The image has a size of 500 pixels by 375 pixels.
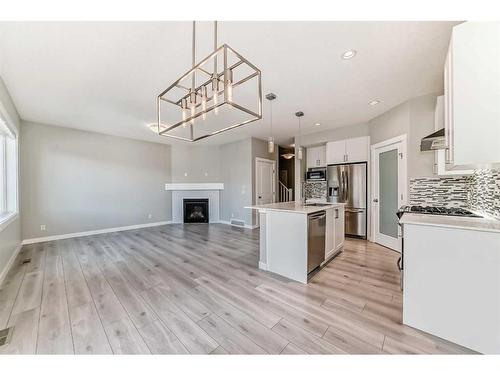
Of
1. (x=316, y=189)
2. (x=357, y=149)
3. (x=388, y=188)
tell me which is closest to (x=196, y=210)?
(x=316, y=189)

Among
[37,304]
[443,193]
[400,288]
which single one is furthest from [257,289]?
[443,193]

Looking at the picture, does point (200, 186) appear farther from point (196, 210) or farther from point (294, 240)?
point (294, 240)

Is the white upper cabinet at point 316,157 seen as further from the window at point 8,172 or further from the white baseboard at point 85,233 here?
the window at point 8,172

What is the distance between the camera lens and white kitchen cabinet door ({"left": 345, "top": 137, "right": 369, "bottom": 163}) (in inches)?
171

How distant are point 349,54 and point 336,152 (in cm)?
298

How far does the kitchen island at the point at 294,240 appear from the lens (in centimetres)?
247

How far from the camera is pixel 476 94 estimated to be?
130 cm

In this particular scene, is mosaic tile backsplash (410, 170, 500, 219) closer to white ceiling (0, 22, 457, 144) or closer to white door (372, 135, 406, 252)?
white door (372, 135, 406, 252)

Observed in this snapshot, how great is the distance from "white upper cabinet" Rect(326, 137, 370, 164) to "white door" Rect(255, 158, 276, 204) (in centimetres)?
198

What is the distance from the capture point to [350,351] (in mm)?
1413

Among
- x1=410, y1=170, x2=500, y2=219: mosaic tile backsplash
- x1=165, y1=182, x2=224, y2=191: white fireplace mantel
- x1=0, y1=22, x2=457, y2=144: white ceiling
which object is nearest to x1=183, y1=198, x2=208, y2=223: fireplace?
x1=165, y1=182, x2=224, y2=191: white fireplace mantel

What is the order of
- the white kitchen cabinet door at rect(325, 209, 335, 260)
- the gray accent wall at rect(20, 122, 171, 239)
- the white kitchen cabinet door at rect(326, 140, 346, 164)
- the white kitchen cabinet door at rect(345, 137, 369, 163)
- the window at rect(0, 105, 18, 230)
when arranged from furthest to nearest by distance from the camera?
1. the white kitchen cabinet door at rect(326, 140, 346, 164)
2. the white kitchen cabinet door at rect(345, 137, 369, 163)
3. the gray accent wall at rect(20, 122, 171, 239)
4. the window at rect(0, 105, 18, 230)
5. the white kitchen cabinet door at rect(325, 209, 335, 260)

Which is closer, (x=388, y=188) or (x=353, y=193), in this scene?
(x=388, y=188)
